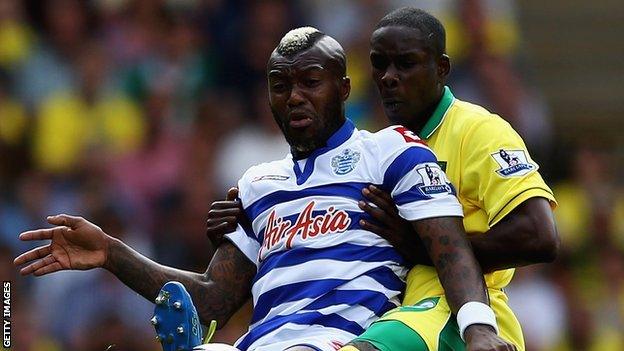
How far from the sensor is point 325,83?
6082 mm

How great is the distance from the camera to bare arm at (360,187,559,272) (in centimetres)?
594

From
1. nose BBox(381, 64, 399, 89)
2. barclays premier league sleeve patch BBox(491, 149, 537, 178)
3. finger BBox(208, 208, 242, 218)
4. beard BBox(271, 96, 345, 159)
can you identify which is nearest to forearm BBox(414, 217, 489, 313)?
barclays premier league sleeve patch BBox(491, 149, 537, 178)

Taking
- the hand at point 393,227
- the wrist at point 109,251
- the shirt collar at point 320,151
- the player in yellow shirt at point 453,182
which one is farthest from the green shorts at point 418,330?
the wrist at point 109,251

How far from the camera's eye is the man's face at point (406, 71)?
20.6 feet

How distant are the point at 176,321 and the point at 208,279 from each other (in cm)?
112

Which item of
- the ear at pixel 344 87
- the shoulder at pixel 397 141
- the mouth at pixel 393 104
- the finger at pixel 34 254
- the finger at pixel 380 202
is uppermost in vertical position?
the ear at pixel 344 87

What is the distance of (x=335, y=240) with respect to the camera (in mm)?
5906

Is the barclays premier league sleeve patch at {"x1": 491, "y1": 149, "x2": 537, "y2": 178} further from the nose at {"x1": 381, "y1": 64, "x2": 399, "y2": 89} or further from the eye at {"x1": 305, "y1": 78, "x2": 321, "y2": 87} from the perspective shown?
the eye at {"x1": 305, "y1": 78, "x2": 321, "y2": 87}

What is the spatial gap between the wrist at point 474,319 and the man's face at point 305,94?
3.41ft

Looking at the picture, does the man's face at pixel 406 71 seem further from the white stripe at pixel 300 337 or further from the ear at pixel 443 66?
the white stripe at pixel 300 337

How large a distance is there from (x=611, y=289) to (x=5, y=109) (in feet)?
15.9

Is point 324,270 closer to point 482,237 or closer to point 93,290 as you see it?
point 482,237

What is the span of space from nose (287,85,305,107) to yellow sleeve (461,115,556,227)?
71cm

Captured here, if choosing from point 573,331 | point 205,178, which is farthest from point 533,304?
point 205,178
